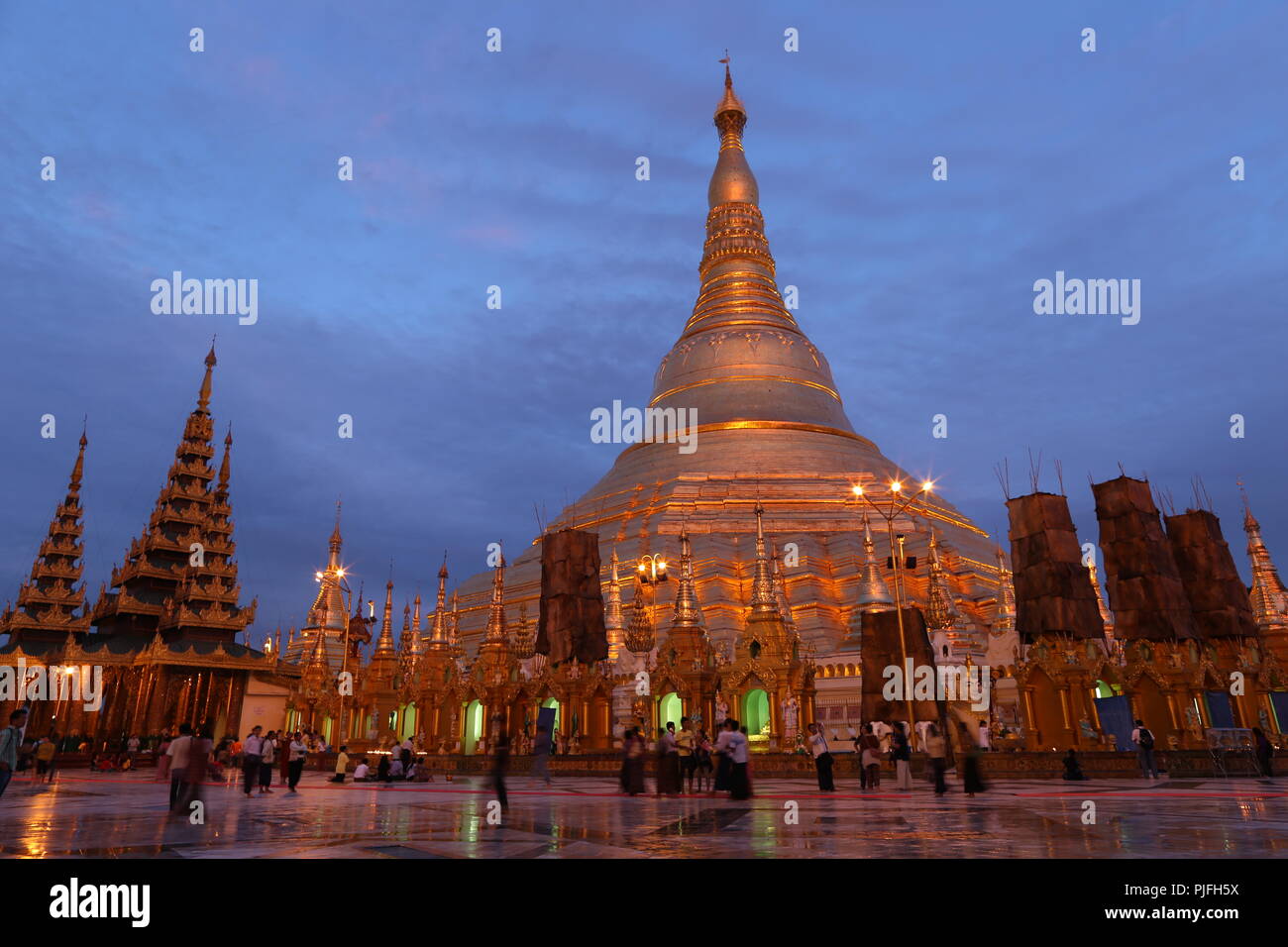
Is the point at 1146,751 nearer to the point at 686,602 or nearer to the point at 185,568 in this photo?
the point at 686,602

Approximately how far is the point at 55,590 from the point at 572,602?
110ft

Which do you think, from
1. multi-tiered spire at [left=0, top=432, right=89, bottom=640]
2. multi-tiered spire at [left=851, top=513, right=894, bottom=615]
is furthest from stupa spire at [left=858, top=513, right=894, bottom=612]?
→ multi-tiered spire at [left=0, top=432, right=89, bottom=640]

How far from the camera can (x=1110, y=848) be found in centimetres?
630

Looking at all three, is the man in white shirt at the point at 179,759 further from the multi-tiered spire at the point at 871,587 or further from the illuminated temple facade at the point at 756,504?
the multi-tiered spire at the point at 871,587

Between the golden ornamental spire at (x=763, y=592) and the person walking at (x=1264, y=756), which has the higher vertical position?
the golden ornamental spire at (x=763, y=592)

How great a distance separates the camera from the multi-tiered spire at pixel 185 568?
43.7 m

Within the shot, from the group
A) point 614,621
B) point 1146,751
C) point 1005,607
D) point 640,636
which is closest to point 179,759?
point 1146,751

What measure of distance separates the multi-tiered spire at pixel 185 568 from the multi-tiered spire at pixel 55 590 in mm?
1643

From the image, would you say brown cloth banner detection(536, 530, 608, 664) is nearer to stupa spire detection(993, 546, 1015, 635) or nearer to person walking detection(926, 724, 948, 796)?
person walking detection(926, 724, 948, 796)

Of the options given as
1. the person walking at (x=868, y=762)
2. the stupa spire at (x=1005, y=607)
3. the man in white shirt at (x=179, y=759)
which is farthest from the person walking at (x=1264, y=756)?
the man in white shirt at (x=179, y=759)

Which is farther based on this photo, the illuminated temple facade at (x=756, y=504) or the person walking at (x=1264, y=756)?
the illuminated temple facade at (x=756, y=504)

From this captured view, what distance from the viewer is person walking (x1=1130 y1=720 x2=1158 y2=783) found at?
1797 cm
